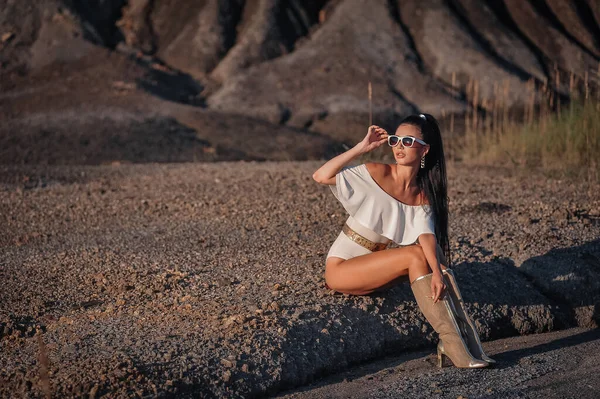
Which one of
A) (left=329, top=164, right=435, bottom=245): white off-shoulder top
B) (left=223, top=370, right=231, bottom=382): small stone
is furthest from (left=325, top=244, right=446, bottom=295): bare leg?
(left=223, top=370, right=231, bottom=382): small stone

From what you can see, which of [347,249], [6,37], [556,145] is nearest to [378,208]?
[347,249]

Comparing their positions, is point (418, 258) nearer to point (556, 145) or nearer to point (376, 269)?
point (376, 269)

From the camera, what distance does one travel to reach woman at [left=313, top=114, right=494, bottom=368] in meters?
4.04

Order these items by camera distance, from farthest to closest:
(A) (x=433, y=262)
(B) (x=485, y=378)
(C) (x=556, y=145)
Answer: (C) (x=556, y=145), (A) (x=433, y=262), (B) (x=485, y=378)

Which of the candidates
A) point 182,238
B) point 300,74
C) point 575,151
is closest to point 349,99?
point 300,74

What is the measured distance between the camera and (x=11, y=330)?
4180mm

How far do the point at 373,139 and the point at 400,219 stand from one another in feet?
1.40

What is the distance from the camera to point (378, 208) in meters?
4.24

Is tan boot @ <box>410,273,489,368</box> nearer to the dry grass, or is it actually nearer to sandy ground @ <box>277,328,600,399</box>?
sandy ground @ <box>277,328,600,399</box>

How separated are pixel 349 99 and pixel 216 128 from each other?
3.54m

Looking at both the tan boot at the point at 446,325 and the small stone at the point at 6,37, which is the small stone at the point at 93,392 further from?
the small stone at the point at 6,37

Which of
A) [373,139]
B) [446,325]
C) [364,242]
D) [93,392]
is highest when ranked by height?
[373,139]

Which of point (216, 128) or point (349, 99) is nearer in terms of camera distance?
point (216, 128)

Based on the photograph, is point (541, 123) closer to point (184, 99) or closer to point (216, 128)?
point (216, 128)
